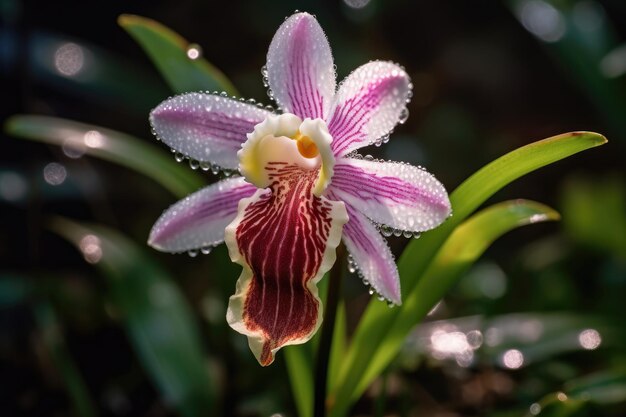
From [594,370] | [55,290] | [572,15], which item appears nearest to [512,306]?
[594,370]

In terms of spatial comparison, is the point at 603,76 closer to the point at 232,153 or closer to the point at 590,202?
the point at 590,202

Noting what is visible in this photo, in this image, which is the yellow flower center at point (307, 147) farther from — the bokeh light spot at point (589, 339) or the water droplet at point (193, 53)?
the bokeh light spot at point (589, 339)

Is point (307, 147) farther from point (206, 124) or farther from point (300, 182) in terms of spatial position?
point (206, 124)

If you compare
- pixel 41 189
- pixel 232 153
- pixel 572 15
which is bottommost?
pixel 232 153

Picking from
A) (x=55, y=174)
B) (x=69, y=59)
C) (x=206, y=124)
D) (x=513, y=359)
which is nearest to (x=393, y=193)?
(x=206, y=124)

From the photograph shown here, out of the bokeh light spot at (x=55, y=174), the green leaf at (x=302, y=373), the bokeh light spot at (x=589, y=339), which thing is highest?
the bokeh light spot at (x=55, y=174)

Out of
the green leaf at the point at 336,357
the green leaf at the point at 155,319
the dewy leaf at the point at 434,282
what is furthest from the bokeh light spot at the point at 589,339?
the green leaf at the point at 155,319
